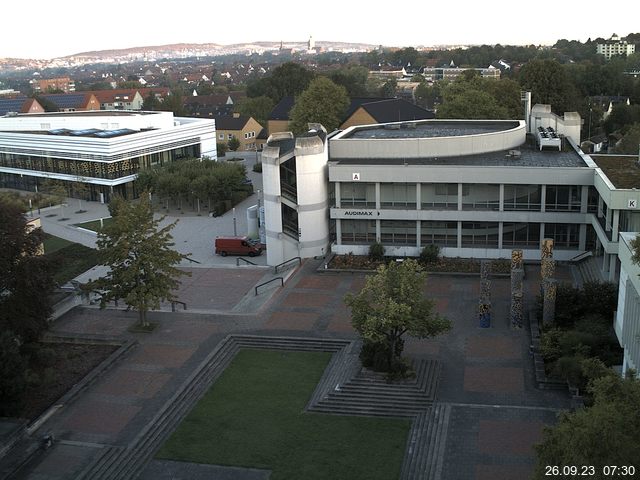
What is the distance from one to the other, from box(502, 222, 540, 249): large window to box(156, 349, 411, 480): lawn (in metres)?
16.6

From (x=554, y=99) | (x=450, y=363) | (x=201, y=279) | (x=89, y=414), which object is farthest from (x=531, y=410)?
(x=554, y=99)

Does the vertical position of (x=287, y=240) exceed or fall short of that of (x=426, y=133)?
it falls short

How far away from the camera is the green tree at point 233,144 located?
3624 inches

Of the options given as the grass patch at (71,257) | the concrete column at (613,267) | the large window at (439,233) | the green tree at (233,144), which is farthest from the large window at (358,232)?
the green tree at (233,144)

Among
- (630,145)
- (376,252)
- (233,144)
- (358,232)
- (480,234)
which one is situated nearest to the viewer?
(480,234)

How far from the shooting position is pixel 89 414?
2420cm

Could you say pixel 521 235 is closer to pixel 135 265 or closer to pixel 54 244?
pixel 135 265

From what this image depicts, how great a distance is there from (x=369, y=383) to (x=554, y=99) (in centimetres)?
6096

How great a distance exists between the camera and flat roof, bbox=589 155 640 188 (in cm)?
3397

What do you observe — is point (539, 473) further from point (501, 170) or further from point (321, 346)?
point (501, 170)

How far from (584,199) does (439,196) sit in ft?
24.4

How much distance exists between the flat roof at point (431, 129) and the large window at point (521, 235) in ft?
32.1

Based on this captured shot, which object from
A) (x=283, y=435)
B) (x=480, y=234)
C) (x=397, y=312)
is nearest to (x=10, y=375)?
(x=283, y=435)

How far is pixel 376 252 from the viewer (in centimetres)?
3950
